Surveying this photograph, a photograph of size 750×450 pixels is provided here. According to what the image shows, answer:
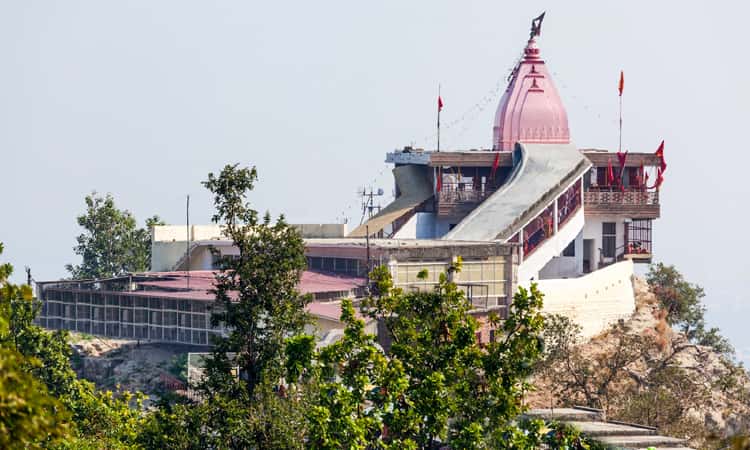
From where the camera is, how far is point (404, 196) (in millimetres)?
87625

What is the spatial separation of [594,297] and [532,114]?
13.6 metres

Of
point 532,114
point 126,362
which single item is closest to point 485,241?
point 532,114

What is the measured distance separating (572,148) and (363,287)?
793 inches

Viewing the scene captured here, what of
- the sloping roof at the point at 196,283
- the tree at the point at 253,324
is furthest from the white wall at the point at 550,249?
the tree at the point at 253,324

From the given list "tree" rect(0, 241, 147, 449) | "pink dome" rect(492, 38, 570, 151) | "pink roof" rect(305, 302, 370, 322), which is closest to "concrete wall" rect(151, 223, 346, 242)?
"pink dome" rect(492, 38, 570, 151)

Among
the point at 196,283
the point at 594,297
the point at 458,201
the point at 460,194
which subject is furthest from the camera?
the point at 460,194

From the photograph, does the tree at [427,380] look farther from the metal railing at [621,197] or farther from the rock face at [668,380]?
the metal railing at [621,197]

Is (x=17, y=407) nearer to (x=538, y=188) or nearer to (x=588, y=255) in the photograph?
(x=538, y=188)

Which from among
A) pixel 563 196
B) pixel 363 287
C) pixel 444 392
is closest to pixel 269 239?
pixel 444 392

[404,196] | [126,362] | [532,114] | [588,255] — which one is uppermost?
[532,114]

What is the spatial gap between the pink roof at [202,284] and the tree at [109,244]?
18.8 metres

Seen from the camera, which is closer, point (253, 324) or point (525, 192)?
point (253, 324)

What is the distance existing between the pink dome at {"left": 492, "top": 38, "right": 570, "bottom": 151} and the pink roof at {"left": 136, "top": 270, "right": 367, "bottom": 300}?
16996 millimetres

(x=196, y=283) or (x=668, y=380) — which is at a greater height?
(x=196, y=283)
